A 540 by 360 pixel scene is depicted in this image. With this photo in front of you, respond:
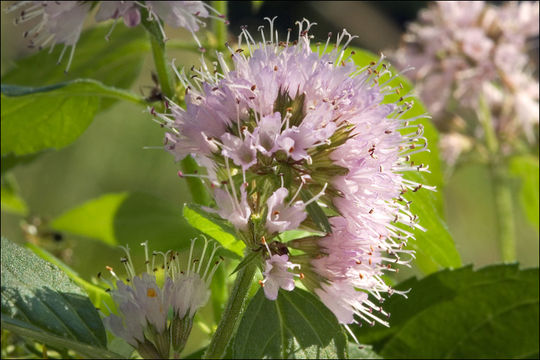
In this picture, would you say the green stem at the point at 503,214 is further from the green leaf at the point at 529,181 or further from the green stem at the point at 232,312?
the green stem at the point at 232,312

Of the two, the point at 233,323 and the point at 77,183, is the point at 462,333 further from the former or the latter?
the point at 77,183

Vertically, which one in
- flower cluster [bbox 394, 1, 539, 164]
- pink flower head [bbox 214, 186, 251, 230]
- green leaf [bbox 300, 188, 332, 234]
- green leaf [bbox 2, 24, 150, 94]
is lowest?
pink flower head [bbox 214, 186, 251, 230]

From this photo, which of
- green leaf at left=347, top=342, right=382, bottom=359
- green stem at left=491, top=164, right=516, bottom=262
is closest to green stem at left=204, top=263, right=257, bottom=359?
green leaf at left=347, top=342, right=382, bottom=359

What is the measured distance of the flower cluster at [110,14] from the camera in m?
0.63

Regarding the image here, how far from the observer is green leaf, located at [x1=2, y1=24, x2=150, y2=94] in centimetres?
86

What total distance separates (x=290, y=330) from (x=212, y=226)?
0.08 metres

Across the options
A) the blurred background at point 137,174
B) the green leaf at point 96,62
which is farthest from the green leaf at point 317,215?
the blurred background at point 137,174

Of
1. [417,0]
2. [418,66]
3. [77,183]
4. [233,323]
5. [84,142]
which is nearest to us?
[233,323]

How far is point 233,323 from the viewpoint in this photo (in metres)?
0.52

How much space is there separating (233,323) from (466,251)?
146cm

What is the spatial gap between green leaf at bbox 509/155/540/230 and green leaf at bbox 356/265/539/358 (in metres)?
0.31

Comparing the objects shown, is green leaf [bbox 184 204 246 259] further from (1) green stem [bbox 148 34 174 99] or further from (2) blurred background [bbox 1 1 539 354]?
(2) blurred background [bbox 1 1 539 354]

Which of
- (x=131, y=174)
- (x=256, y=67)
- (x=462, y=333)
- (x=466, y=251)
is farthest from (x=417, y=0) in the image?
(x=256, y=67)

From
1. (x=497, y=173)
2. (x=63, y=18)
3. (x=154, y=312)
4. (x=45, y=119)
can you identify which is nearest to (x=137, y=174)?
(x=497, y=173)
